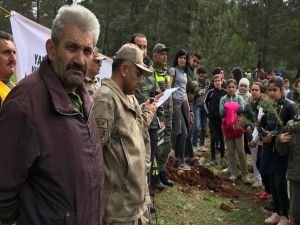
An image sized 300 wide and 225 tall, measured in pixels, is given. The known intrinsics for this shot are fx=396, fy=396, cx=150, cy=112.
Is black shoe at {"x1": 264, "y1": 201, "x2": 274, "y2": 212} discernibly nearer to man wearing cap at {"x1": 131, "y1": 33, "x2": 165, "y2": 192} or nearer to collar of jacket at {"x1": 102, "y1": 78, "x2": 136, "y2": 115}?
man wearing cap at {"x1": 131, "y1": 33, "x2": 165, "y2": 192}

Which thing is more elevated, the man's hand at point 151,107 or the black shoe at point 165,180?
the man's hand at point 151,107

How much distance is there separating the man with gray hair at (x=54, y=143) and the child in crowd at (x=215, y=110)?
6.85 m

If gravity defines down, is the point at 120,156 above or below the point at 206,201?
above

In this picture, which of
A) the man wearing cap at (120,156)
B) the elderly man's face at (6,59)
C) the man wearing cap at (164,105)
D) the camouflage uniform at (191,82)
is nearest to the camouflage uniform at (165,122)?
→ the man wearing cap at (164,105)

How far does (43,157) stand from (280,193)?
4.41 m

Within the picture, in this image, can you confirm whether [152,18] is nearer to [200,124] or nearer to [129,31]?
[129,31]

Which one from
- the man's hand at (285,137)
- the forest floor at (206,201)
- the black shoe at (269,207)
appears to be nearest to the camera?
the man's hand at (285,137)

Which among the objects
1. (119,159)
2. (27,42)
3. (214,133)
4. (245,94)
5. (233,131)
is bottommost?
(214,133)

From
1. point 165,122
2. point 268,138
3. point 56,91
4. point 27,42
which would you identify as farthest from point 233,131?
point 56,91

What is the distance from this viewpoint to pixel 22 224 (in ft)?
6.27

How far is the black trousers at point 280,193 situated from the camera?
17.9 feet

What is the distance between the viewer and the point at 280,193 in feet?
18.1

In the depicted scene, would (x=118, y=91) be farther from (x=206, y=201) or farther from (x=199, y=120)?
(x=199, y=120)

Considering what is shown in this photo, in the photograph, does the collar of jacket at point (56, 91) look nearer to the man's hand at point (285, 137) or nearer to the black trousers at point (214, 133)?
the man's hand at point (285, 137)
